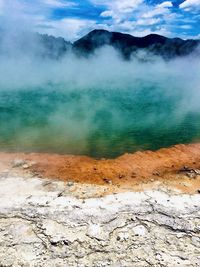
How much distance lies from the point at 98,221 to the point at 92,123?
6.50 m

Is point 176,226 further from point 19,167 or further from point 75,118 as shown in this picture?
point 75,118

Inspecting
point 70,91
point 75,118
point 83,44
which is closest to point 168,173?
point 75,118

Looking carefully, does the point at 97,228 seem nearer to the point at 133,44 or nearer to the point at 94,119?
the point at 94,119

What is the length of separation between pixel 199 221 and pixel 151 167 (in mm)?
2494

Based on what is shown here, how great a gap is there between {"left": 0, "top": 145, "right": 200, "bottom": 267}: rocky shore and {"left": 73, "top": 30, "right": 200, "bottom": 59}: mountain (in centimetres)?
6373

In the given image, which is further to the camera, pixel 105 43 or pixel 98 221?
pixel 105 43

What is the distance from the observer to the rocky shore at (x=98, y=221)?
4609 millimetres

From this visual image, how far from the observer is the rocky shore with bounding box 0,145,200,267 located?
4.61 meters

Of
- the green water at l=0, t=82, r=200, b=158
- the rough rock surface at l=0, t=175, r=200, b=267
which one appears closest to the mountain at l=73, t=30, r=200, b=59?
the green water at l=0, t=82, r=200, b=158

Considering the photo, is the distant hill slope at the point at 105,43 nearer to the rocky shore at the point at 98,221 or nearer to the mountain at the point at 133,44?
the mountain at the point at 133,44

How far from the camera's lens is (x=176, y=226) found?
17.0ft

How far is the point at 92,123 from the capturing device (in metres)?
11.5

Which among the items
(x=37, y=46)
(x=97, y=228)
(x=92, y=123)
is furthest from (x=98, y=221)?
(x=37, y=46)

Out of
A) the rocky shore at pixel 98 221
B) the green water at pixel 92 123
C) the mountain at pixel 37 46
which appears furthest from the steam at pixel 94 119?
the mountain at pixel 37 46
